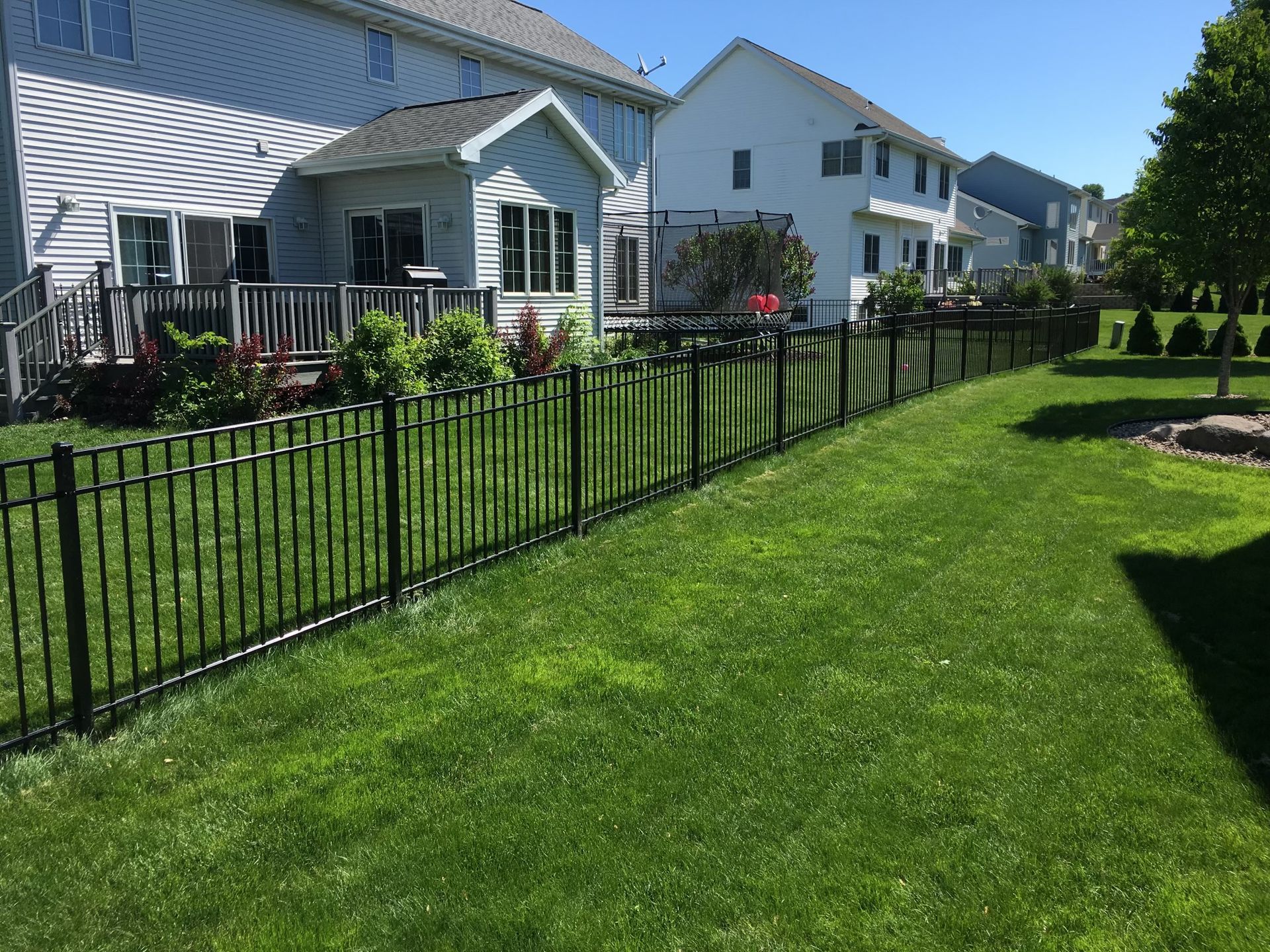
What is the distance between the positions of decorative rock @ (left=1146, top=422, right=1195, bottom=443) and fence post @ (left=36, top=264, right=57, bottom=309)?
44.2ft

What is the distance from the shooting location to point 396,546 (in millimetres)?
5641

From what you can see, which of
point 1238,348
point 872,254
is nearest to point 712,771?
point 1238,348

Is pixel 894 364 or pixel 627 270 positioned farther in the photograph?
pixel 627 270

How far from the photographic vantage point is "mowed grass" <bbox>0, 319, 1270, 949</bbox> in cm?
302

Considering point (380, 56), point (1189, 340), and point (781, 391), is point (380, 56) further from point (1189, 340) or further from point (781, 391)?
point (1189, 340)

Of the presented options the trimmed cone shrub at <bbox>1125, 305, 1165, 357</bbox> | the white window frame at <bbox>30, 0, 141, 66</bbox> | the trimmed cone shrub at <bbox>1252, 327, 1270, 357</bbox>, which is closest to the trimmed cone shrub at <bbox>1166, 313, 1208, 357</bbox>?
the trimmed cone shrub at <bbox>1125, 305, 1165, 357</bbox>

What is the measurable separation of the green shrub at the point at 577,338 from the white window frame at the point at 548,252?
43cm

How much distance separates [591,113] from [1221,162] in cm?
1409

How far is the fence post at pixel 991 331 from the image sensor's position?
17.1 metres

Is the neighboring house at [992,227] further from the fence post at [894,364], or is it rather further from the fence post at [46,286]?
the fence post at [46,286]

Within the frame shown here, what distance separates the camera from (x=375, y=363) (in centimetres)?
1198

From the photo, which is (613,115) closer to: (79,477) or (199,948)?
(79,477)

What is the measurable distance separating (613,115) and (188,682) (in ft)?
70.5

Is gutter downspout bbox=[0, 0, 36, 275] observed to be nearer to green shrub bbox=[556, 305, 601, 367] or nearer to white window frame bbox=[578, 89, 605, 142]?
green shrub bbox=[556, 305, 601, 367]
